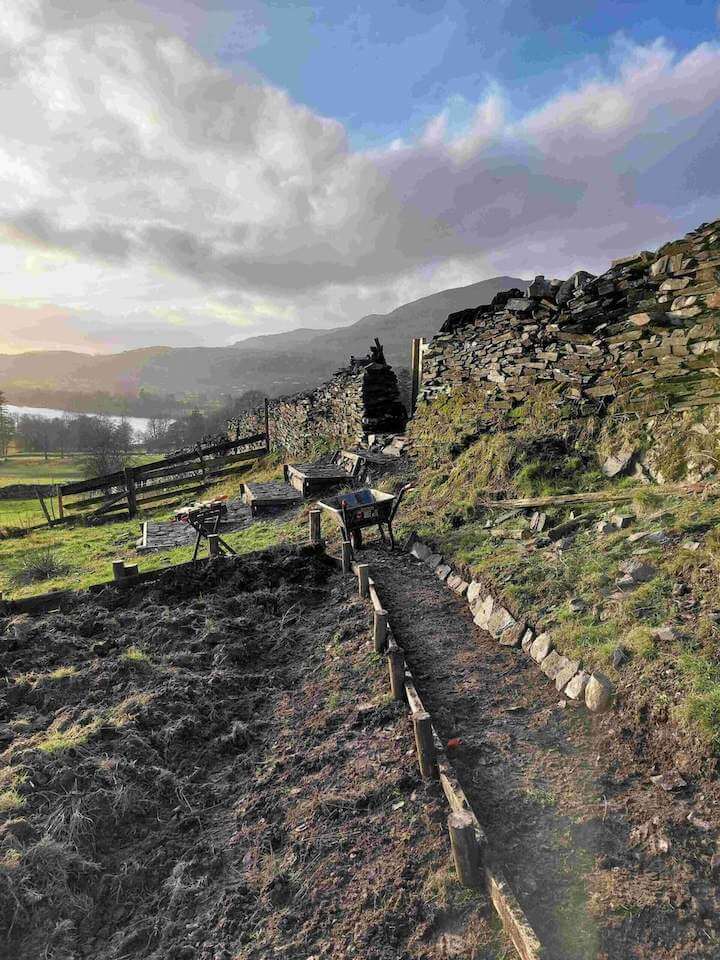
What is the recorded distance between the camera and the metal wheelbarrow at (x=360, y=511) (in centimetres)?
930

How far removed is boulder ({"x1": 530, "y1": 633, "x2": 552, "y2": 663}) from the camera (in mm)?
5188

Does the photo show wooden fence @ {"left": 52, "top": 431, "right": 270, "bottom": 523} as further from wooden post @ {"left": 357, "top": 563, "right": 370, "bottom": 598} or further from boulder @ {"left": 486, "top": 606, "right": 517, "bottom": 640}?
boulder @ {"left": 486, "top": 606, "right": 517, "bottom": 640}

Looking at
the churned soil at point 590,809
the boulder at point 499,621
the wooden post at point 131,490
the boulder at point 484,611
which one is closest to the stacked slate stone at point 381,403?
the wooden post at point 131,490

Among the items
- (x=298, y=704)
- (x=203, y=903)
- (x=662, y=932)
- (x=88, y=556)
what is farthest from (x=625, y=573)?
(x=88, y=556)

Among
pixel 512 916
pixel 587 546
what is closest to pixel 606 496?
pixel 587 546

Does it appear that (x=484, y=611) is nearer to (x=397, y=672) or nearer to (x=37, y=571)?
(x=397, y=672)

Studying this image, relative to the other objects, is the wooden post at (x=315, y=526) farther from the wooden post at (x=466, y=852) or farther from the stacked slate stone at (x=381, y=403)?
the stacked slate stone at (x=381, y=403)

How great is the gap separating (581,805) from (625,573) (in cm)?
280

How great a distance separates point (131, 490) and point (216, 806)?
16.5 m

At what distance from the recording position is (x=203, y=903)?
351 centimetres

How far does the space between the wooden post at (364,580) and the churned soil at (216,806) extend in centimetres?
47

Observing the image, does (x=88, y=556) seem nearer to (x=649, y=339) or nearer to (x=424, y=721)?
(x=424, y=721)

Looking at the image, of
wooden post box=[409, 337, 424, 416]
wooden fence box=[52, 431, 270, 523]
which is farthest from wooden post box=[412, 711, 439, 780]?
wooden fence box=[52, 431, 270, 523]

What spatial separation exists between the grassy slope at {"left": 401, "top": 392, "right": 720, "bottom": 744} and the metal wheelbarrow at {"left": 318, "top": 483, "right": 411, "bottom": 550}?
2.45 ft
